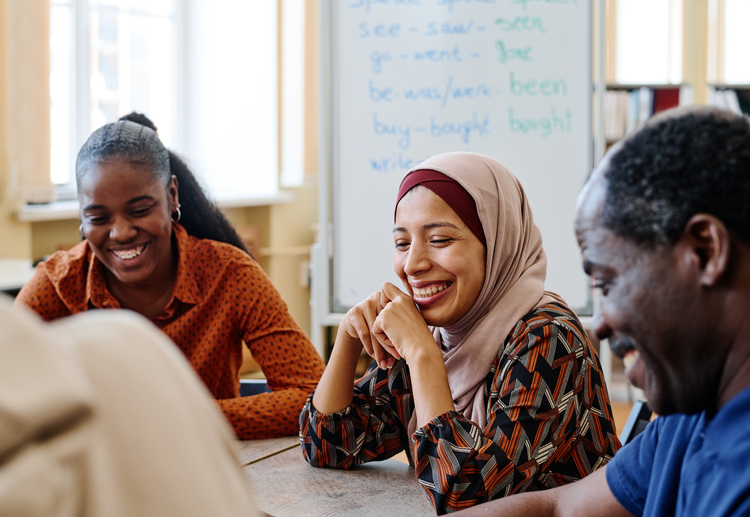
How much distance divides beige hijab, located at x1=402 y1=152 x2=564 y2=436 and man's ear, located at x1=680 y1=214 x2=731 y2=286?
63 cm

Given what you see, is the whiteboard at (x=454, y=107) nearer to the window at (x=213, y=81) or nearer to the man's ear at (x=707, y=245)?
the man's ear at (x=707, y=245)

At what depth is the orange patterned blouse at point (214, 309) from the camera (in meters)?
1.68

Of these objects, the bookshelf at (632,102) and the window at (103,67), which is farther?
the bookshelf at (632,102)

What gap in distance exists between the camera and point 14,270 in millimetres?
2758

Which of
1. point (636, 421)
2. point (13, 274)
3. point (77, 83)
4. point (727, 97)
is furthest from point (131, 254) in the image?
point (727, 97)

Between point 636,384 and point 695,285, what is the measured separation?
0.16 metres

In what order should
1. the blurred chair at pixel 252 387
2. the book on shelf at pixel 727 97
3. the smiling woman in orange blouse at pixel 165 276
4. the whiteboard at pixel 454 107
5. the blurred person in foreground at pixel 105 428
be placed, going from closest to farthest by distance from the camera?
the blurred person in foreground at pixel 105 428, the smiling woman in orange blouse at pixel 165 276, the blurred chair at pixel 252 387, the whiteboard at pixel 454 107, the book on shelf at pixel 727 97

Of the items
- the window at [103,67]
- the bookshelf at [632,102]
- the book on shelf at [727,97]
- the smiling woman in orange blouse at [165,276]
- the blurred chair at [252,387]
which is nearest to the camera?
the smiling woman in orange blouse at [165,276]

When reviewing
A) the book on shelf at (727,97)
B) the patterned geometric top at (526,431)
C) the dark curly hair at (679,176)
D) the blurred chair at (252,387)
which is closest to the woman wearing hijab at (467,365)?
the patterned geometric top at (526,431)

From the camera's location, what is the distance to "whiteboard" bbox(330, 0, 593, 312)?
2.43m

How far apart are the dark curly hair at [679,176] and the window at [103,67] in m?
3.40

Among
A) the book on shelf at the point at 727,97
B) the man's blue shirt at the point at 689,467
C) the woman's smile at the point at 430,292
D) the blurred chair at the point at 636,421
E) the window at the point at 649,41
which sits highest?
the window at the point at 649,41

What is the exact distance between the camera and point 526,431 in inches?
45.4

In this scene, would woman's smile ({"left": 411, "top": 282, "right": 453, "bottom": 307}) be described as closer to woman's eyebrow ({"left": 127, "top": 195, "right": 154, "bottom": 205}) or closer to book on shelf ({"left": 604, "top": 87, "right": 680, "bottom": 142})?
woman's eyebrow ({"left": 127, "top": 195, "right": 154, "bottom": 205})
